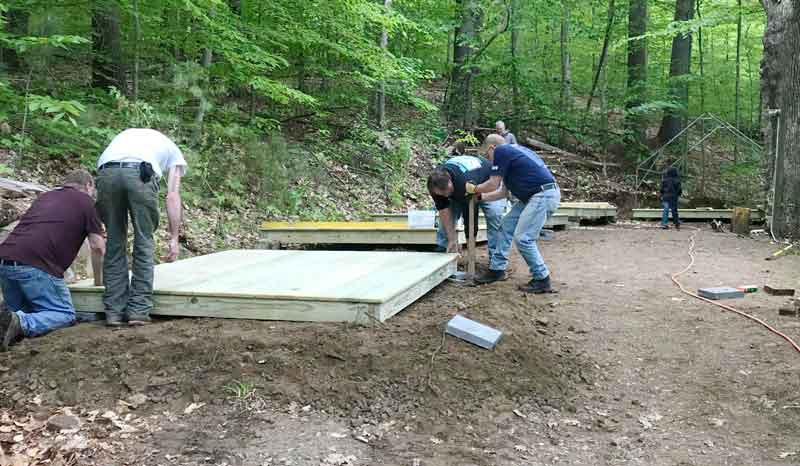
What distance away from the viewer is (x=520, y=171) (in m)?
5.66

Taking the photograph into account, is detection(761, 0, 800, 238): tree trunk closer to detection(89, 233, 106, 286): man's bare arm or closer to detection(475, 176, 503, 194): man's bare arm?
detection(475, 176, 503, 194): man's bare arm

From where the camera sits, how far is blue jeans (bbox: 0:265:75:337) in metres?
4.18

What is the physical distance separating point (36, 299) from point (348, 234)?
168 inches

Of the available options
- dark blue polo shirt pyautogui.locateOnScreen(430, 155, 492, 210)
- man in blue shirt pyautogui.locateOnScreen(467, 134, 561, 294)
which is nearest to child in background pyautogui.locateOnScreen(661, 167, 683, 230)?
dark blue polo shirt pyautogui.locateOnScreen(430, 155, 492, 210)

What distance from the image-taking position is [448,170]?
6102 mm

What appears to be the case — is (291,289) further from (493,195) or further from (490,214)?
(490,214)

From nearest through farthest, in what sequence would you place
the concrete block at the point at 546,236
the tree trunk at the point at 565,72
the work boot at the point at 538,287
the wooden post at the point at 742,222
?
the work boot at the point at 538,287 → the concrete block at the point at 546,236 → the wooden post at the point at 742,222 → the tree trunk at the point at 565,72

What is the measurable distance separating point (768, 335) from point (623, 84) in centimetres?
1756

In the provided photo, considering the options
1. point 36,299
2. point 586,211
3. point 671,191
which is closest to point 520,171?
point 36,299

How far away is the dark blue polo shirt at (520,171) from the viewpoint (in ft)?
18.5

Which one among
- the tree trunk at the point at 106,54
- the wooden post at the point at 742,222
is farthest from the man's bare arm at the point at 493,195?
the wooden post at the point at 742,222

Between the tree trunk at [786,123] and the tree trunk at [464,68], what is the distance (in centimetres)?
739

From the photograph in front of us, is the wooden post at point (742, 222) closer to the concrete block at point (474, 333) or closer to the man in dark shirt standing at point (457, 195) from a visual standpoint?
the man in dark shirt standing at point (457, 195)

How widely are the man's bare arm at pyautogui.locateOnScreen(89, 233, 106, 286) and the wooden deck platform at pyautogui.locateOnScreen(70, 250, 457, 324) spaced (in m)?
0.08
